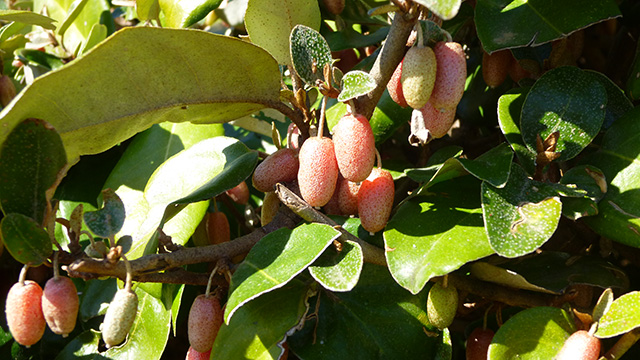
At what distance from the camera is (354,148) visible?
2.87 ft

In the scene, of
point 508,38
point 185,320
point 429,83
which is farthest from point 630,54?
point 185,320

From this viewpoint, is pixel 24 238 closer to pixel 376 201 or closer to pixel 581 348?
pixel 376 201

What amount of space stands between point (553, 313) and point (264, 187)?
1.69 feet

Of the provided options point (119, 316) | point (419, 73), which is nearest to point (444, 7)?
point (419, 73)

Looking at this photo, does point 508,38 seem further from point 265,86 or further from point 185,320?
point 185,320

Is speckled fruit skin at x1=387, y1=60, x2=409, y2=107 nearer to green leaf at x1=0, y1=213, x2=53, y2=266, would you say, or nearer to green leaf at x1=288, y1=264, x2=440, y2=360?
green leaf at x1=288, y1=264, x2=440, y2=360

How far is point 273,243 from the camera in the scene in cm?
97

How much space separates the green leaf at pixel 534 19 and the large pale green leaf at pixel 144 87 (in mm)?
395

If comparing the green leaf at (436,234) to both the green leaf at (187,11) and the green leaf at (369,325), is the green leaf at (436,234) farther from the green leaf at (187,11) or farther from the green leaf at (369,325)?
the green leaf at (187,11)

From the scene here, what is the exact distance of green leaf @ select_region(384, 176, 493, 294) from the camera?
2.89 feet

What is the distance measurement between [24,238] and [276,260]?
0.35 metres

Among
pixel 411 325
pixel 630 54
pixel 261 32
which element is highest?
pixel 261 32

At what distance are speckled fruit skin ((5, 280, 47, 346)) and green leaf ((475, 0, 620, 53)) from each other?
80 cm

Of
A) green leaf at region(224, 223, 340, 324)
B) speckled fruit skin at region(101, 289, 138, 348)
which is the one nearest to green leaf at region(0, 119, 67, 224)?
speckled fruit skin at region(101, 289, 138, 348)
